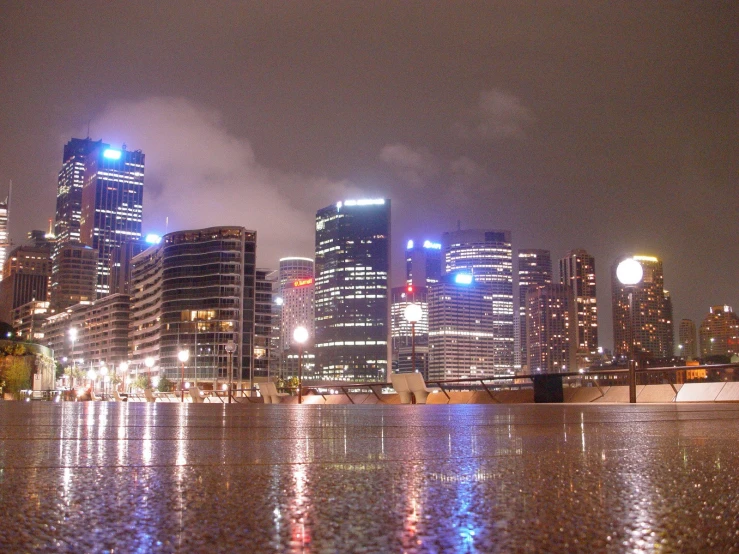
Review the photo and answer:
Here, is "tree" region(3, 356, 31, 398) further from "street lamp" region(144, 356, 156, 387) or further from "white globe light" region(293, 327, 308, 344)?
"street lamp" region(144, 356, 156, 387)

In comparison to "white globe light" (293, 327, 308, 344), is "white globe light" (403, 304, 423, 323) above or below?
above

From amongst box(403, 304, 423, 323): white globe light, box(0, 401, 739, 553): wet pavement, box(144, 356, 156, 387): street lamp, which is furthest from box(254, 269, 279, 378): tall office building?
box(0, 401, 739, 553): wet pavement

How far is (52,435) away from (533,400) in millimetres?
14848

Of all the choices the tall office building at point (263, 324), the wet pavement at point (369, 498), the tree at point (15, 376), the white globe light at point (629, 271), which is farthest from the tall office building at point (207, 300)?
the wet pavement at point (369, 498)

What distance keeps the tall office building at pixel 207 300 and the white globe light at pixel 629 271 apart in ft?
420

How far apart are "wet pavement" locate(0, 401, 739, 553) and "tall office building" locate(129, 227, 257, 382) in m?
141

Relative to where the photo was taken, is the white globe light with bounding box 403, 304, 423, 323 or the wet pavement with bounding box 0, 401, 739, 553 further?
the white globe light with bounding box 403, 304, 423, 323

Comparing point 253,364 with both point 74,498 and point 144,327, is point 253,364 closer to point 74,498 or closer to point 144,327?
point 144,327

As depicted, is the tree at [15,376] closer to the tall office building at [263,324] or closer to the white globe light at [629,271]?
the white globe light at [629,271]

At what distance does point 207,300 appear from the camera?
5758 inches

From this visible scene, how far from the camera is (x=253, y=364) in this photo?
486ft

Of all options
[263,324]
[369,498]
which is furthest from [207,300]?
[369,498]

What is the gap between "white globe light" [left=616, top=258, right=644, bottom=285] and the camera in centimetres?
Result: 1741

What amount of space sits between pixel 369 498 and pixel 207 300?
148787 millimetres
